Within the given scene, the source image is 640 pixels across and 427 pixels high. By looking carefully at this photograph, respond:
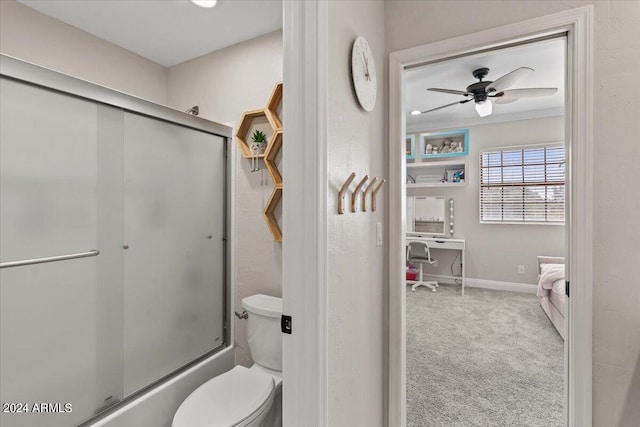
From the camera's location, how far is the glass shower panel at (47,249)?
1.33 meters

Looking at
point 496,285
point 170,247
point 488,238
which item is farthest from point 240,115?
point 496,285

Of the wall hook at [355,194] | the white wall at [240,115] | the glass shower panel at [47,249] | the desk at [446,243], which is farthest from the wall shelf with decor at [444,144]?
the glass shower panel at [47,249]

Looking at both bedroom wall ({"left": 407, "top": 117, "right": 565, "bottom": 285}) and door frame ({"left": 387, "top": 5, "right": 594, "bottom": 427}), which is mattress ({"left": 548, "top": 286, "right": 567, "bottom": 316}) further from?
door frame ({"left": 387, "top": 5, "right": 594, "bottom": 427})

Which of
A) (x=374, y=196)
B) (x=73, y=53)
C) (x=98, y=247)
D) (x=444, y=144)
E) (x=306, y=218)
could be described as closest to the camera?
(x=306, y=218)

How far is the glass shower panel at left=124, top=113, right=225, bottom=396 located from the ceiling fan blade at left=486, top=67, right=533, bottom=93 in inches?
97.3

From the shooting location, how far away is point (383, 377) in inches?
62.1

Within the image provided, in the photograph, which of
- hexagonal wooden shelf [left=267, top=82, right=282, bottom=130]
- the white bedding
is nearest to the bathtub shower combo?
hexagonal wooden shelf [left=267, top=82, right=282, bottom=130]

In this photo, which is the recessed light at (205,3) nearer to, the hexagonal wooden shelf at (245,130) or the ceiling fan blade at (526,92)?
the hexagonal wooden shelf at (245,130)

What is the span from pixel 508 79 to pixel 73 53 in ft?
11.1

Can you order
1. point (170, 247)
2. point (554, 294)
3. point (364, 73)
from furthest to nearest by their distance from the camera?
point (554, 294), point (170, 247), point (364, 73)

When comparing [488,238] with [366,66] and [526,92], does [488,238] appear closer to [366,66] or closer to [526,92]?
[526,92]

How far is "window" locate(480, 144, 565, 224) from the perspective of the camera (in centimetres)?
436

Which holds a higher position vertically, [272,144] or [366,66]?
[366,66]

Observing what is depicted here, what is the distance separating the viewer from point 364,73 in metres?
1.30
